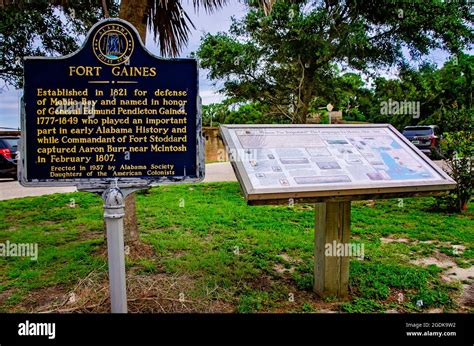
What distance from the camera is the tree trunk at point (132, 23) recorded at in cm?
515

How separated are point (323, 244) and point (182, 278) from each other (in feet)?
4.74

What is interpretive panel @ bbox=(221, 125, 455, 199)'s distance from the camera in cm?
358

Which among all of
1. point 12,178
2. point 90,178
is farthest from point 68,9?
point 12,178

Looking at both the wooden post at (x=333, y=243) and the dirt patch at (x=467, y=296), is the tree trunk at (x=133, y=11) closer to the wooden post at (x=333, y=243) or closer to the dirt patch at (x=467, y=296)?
the wooden post at (x=333, y=243)

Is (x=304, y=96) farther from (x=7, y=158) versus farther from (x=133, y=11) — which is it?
(x=7, y=158)

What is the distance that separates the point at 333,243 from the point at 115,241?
6.30 feet

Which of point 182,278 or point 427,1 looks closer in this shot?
point 182,278

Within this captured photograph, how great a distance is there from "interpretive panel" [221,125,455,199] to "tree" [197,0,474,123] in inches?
144

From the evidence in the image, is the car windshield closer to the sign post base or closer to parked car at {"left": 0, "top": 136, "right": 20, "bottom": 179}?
parked car at {"left": 0, "top": 136, "right": 20, "bottom": 179}

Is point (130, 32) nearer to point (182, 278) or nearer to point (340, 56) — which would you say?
point (182, 278)

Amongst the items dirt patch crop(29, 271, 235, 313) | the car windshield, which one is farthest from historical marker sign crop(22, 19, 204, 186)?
the car windshield

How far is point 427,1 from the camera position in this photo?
7.64 m

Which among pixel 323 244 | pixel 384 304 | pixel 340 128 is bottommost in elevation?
pixel 384 304

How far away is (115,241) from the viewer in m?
3.32
